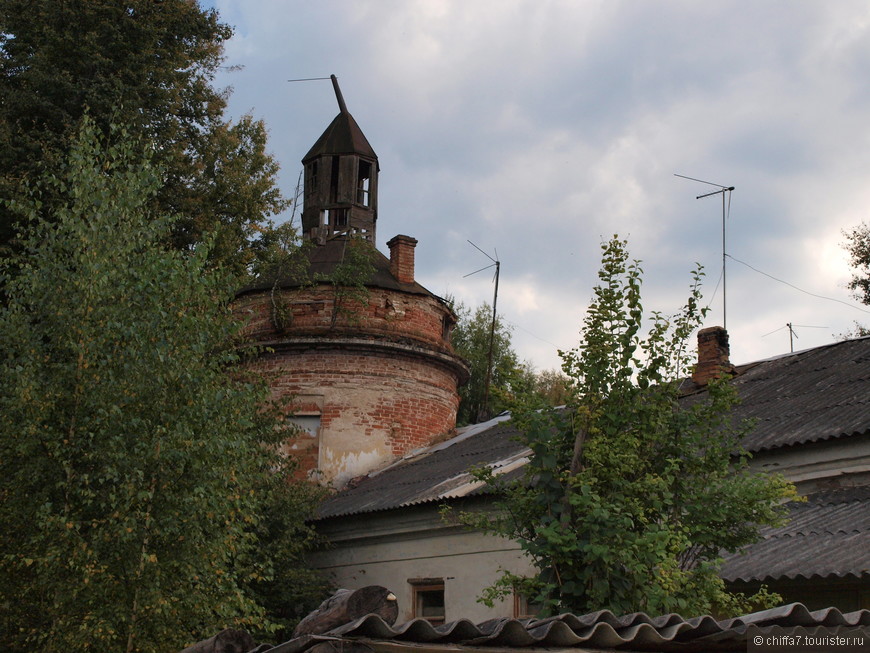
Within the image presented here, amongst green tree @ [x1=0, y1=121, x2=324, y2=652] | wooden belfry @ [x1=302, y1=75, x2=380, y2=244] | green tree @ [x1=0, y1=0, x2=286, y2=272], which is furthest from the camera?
wooden belfry @ [x1=302, y1=75, x2=380, y2=244]

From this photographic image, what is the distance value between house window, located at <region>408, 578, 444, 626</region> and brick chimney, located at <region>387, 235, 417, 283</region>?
832 cm

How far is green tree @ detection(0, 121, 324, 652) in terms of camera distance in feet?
30.2

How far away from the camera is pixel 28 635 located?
9.16m

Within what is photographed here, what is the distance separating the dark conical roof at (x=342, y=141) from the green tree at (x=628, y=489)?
16.8m

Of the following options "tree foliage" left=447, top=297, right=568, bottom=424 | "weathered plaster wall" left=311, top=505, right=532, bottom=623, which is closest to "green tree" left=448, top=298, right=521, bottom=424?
"tree foliage" left=447, top=297, right=568, bottom=424

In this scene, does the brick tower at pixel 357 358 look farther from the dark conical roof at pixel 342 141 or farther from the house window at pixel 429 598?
the house window at pixel 429 598

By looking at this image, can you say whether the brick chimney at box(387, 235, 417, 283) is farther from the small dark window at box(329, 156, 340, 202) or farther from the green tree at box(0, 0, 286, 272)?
the green tree at box(0, 0, 286, 272)

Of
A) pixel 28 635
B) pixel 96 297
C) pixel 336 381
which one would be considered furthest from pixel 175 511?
pixel 336 381

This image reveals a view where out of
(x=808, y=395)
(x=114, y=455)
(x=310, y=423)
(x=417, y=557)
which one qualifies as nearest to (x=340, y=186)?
(x=310, y=423)

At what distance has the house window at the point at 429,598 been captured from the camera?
15.1 metres

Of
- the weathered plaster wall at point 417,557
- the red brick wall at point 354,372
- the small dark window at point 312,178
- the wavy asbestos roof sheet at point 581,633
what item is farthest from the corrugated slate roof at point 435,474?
the wavy asbestos roof sheet at point 581,633

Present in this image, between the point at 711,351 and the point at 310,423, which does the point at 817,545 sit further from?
the point at 310,423

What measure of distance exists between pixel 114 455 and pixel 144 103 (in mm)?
9421

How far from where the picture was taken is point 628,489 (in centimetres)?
725
